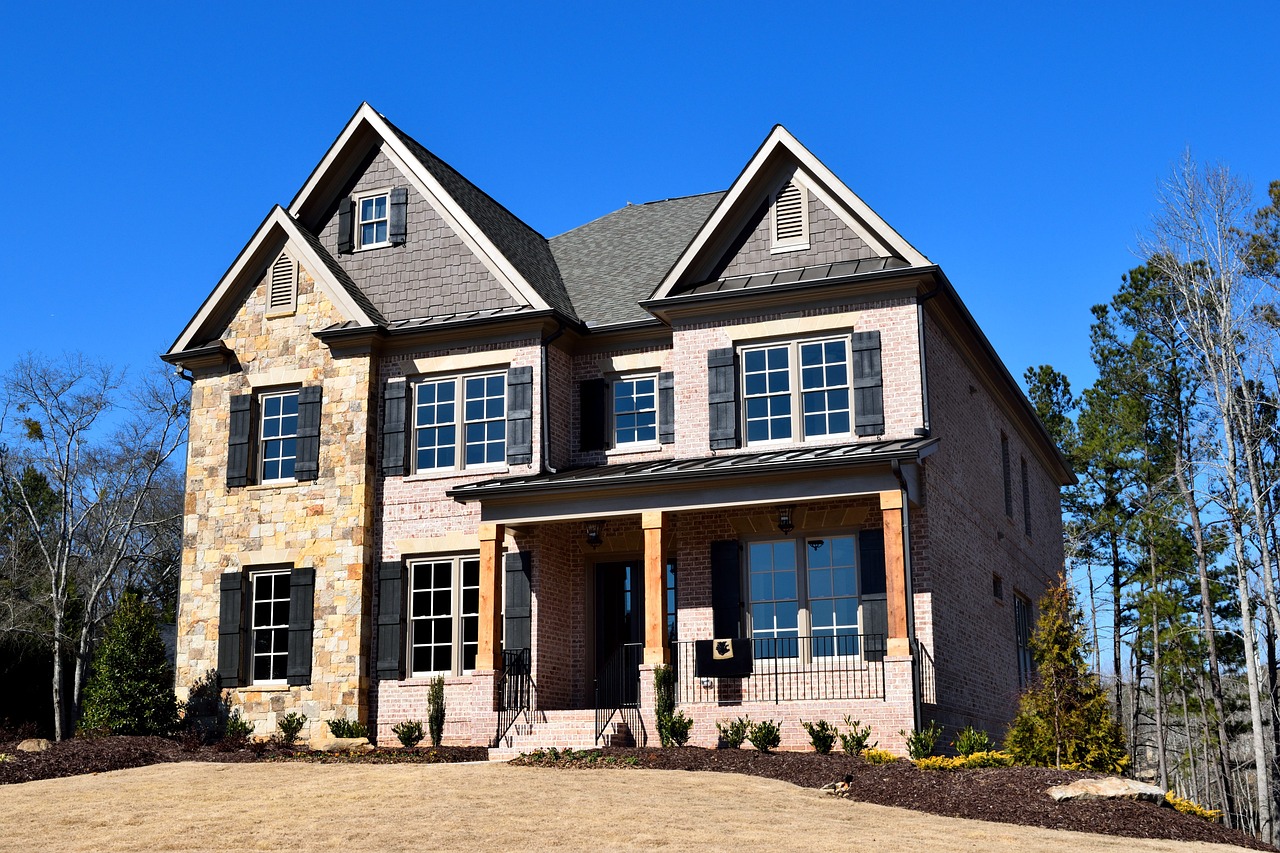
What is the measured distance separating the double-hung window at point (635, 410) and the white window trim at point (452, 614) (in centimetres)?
344

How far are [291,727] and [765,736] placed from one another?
28.5ft

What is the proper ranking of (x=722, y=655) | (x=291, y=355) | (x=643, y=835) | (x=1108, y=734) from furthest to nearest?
(x=291, y=355) < (x=722, y=655) < (x=1108, y=734) < (x=643, y=835)

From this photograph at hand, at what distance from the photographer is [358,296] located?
2439cm

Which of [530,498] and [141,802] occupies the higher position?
[530,498]

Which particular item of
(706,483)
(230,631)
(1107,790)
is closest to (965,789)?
(1107,790)

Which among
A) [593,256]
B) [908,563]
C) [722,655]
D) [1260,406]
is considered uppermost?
[593,256]

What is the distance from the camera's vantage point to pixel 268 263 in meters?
24.9

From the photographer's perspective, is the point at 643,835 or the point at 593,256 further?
the point at 593,256

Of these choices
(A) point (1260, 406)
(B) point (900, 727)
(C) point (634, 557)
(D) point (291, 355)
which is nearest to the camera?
(B) point (900, 727)

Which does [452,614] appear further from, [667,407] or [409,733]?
[667,407]

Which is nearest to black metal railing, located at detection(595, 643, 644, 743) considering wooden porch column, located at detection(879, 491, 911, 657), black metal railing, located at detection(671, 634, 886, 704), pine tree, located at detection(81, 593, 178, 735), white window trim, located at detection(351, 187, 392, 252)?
black metal railing, located at detection(671, 634, 886, 704)

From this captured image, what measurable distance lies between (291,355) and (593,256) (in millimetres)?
6778

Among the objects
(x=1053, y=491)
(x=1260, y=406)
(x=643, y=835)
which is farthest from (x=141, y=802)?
(x=1260, y=406)

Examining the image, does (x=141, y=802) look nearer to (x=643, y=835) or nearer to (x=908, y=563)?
(x=643, y=835)
